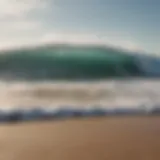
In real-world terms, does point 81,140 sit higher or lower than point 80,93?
lower

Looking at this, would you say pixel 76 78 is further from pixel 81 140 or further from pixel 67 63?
pixel 81 140

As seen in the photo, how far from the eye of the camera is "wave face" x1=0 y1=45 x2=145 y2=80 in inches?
31.6

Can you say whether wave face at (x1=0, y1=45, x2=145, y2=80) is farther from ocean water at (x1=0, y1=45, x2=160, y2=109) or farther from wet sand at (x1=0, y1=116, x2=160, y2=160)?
wet sand at (x1=0, y1=116, x2=160, y2=160)

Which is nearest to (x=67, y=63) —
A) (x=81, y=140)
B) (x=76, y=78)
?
(x=76, y=78)

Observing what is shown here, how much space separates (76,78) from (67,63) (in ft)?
0.15

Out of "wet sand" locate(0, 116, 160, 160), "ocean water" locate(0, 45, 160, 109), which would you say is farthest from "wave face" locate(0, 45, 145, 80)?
"wet sand" locate(0, 116, 160, 160)

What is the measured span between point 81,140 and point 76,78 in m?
0.16

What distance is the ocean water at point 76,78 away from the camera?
0.79m

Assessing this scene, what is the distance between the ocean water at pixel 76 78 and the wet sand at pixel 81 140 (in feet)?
0.16

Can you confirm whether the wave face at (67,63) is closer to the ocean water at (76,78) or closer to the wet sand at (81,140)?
the ocean water at (76,78)

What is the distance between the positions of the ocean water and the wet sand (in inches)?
2.0

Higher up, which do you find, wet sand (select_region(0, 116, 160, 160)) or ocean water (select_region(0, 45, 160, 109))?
ocean water (select_region(0, 45, 160, 109))

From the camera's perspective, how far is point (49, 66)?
81 centimetres

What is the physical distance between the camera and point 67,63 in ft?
2.70
